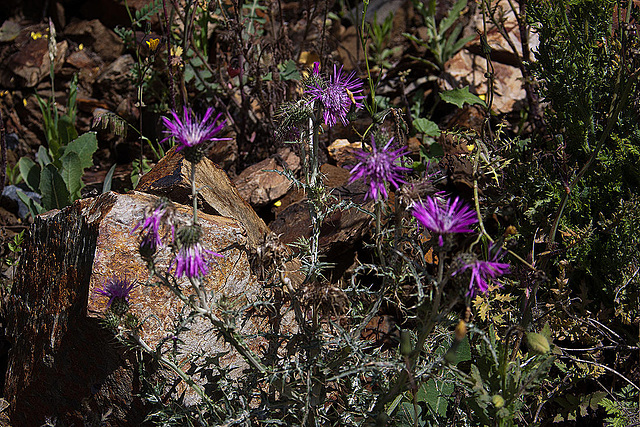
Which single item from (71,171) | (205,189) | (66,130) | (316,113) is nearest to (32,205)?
(71,171)

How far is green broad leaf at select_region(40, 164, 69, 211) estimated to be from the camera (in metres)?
3.48

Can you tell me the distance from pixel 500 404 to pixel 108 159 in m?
3.97

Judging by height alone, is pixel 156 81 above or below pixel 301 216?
above

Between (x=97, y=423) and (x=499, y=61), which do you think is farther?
(x=499, y=61)

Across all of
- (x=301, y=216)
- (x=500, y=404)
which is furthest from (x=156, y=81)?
(x=500, y=404)

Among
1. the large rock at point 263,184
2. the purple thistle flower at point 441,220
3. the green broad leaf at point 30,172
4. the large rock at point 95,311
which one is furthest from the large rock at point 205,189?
the green broad leaf at point 30,172

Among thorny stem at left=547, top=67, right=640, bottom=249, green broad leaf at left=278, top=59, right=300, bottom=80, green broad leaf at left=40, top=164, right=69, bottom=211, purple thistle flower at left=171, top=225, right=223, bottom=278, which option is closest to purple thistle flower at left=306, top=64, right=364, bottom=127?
purple thistle flower at left=171, top=225, right=223, bottom=278

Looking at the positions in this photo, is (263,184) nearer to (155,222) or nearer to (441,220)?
(155,222)

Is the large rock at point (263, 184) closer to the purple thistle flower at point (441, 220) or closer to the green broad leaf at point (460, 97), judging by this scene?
the green broad leaf at point (460, 97)

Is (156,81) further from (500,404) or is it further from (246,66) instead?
(500,404)

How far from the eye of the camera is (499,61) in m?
4.57

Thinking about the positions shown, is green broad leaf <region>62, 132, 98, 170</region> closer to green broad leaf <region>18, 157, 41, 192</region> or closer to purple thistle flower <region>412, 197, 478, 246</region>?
green broad leaf <region>18, 157, 41, 192</region>

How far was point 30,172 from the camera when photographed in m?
4.07

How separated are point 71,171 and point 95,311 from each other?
6.12 feet
